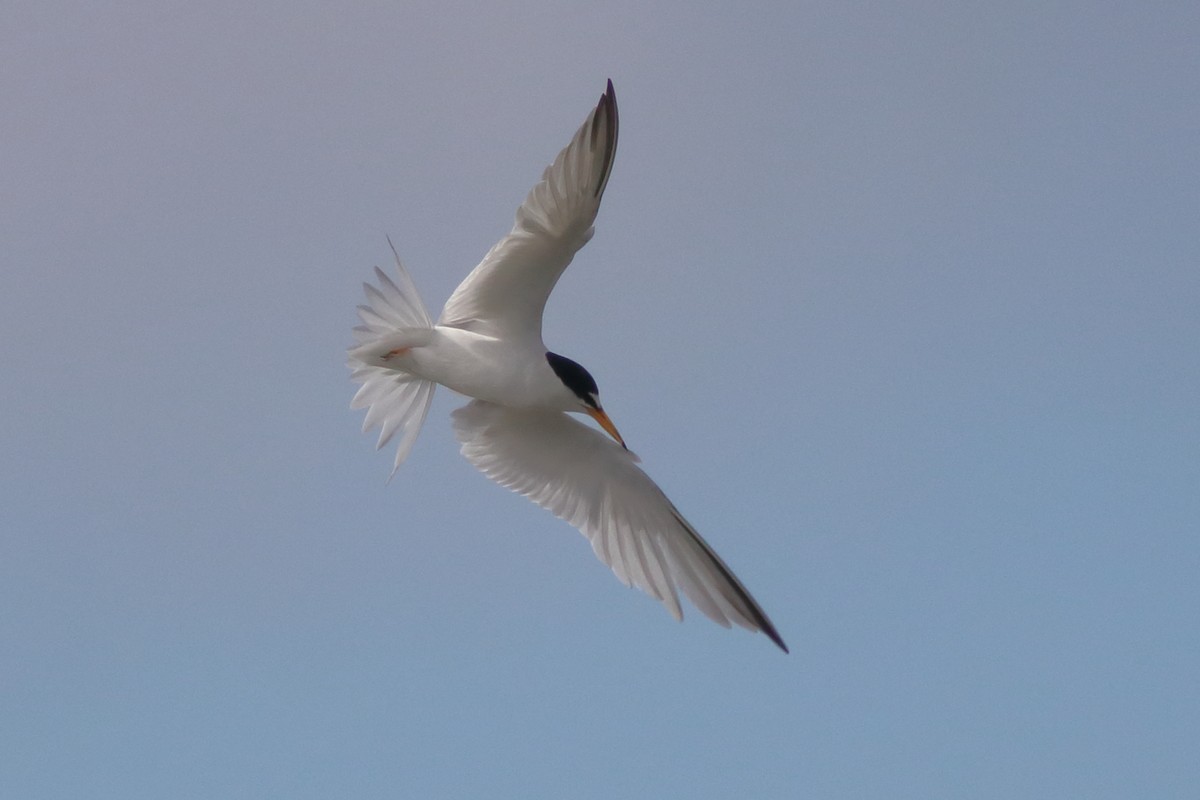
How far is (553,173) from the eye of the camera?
5352 mm

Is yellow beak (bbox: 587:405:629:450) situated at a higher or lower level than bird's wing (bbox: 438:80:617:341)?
lower

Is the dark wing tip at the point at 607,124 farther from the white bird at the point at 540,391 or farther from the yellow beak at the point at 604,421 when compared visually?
the yellow beak at the point at 604,421

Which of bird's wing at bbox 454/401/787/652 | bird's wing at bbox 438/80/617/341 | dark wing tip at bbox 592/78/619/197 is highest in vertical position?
dark wing tip at bbox 592/78/619/197

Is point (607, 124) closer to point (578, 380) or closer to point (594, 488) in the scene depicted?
point (578, 380)

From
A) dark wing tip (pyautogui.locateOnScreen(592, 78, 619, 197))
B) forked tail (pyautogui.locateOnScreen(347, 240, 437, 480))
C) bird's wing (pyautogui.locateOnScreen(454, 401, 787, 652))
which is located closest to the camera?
dark wing tip (pyautogui.locateOnScreen(592, 78, 619, 197))

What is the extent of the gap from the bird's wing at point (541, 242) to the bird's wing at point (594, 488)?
2.38ft

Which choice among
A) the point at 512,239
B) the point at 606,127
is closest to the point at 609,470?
the point at 512,239

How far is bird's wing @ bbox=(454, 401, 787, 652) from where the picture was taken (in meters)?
6.48

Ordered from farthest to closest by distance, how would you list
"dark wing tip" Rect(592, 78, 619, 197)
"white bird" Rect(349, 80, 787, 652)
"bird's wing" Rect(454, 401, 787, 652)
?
1. "bird's wing" Rect(454, 401, 787, 652)
2. "white bird" Rect(349, 80, 787, 652)
3. "dark wing tip" Rect(592, 78, 619, 197)

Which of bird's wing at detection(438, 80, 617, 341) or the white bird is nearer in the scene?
bird's wing at detection(438, 80, 617, 341)

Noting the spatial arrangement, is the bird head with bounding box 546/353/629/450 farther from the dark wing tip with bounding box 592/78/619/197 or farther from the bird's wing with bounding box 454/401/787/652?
the dark wing tip with bounding box 592/78/619/197

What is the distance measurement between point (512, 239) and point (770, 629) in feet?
7.89

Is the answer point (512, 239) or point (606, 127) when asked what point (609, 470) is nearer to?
point (512, 239)

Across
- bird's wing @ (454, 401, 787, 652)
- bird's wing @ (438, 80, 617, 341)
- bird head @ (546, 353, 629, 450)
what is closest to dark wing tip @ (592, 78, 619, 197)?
→ bird's wing @ (438, 80, 617, 341)
